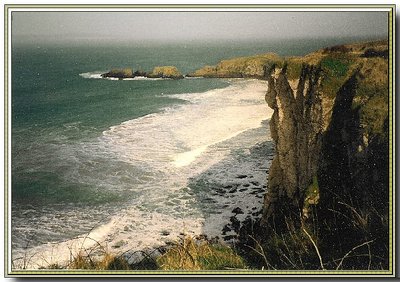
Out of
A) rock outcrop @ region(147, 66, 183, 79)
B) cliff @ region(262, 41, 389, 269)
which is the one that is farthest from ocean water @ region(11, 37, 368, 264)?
cliff @ region(262, 41, 389, 269)

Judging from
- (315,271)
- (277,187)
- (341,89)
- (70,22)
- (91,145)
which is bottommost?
(315,271)

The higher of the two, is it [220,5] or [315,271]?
[220,5]

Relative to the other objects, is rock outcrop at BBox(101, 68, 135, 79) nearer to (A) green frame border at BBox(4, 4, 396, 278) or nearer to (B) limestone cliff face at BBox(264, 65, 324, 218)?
(A) green frame border at BBox(4, 4, 396, 278)

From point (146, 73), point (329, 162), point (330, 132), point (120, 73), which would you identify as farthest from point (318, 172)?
point (120, 73)

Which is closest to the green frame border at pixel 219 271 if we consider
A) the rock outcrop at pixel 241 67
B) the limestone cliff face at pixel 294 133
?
the rock outcrop at pixel 241 67

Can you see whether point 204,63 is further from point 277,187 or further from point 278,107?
point 277,187

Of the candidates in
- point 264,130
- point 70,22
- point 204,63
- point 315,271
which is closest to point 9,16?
point 70,22

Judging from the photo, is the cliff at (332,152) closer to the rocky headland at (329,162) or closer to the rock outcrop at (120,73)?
the rocky headland at (329,162)
